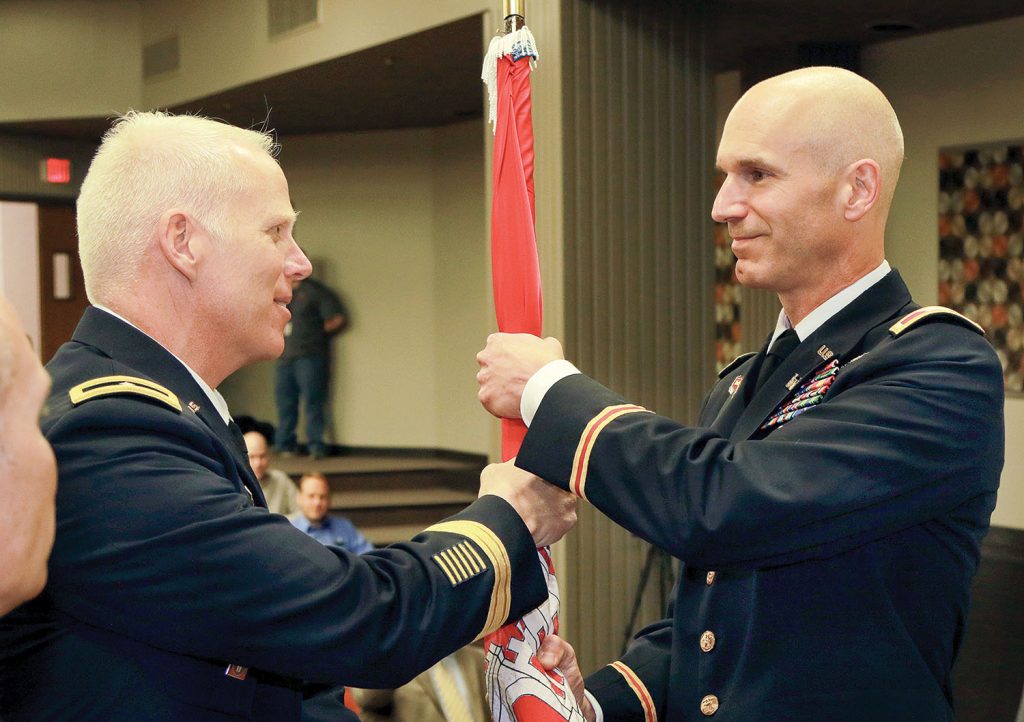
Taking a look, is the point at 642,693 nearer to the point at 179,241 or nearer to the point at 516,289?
the point at 516,289

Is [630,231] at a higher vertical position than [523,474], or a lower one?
higher

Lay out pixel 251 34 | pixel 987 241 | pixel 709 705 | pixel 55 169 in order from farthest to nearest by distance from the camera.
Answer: pixel 55 169, pixel 251 34, pixel 987 241, pixel 709 705

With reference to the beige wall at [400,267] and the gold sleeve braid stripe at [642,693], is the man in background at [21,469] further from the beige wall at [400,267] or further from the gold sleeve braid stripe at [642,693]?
the beige wall at [400,267]

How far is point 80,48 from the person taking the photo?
8.88m

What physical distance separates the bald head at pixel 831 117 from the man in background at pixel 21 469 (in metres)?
1.06

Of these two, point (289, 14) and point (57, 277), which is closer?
point (289, 14)

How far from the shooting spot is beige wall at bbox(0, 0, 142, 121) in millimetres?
8883

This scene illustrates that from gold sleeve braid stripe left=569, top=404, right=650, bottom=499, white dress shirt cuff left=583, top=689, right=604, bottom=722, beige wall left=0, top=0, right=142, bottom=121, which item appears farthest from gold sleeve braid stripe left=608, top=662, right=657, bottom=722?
beige wall left=0, top=0, right=142, bottom=121

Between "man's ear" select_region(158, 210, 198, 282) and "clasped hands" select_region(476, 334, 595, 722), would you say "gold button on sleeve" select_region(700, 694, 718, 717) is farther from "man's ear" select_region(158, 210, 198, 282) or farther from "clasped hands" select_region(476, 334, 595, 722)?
"man's ear" select_region(158, 210, 198, 282)

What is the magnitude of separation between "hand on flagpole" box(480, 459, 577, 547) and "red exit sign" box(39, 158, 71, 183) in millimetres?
9099

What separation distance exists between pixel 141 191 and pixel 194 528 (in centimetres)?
48

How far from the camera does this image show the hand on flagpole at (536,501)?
5.05 ft

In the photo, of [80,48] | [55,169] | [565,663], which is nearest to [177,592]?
[565,663]

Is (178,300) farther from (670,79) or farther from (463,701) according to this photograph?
(670,79)
